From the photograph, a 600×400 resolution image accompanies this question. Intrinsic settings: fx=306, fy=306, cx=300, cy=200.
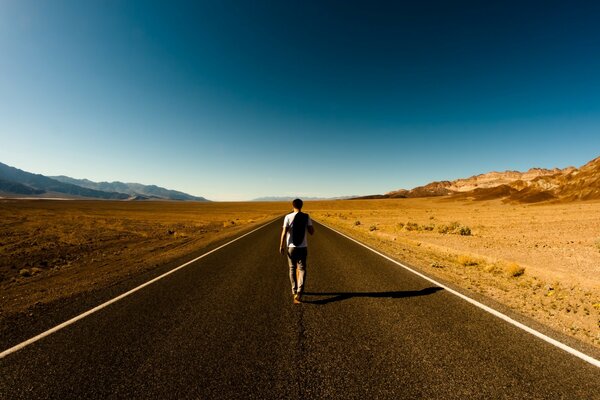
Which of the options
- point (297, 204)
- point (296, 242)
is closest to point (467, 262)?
point (296, 242)

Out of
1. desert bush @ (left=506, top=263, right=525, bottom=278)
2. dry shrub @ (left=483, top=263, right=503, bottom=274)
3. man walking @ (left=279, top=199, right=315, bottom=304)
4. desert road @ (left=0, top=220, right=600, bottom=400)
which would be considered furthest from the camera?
dry shrub @ (left=483, top=263, right=503, bottom=274)

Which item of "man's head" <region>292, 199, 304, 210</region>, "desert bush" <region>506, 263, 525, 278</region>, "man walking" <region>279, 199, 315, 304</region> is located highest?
"man's head" <region>292, 199, 304, 210</region>

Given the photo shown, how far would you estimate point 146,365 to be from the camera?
12.5 ft

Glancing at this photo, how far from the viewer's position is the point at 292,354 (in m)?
4.09

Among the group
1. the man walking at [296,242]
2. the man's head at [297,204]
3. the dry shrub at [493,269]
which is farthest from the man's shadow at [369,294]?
the dry shrub at [493,269]

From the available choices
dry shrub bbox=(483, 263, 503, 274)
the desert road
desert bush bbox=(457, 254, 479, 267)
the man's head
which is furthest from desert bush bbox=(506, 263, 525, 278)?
the man's head

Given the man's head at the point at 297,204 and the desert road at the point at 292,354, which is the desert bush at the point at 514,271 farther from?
the man's head at the point at 297,204

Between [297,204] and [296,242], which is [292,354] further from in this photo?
[297,204]

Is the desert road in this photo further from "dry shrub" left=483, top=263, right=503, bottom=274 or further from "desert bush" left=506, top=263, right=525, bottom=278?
"dry shrub" left=483, top=263, right=503, bottom=274

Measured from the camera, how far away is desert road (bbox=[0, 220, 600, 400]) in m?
3.33

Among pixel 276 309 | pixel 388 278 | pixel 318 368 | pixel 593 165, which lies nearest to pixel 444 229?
pixel 388 278

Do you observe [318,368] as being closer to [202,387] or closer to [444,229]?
[202,387]

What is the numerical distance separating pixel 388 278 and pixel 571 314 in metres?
3.82

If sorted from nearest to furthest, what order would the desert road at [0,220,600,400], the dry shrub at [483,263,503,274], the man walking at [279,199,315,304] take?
the desert road at [0,220,600,400], the man walking at [279,199,315,304], the dry shrub at [483,263,503,274]
